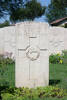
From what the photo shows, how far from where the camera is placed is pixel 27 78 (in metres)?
5.70

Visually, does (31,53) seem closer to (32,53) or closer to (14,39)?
(32,53)

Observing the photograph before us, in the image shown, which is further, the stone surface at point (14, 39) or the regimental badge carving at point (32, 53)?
the stone surface at point (14, 39)

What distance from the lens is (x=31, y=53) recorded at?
568 cm

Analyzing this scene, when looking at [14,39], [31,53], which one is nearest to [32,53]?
[31,53]

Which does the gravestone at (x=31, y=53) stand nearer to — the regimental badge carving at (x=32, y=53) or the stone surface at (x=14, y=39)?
the regimental badge carving at (x=32, y=53)

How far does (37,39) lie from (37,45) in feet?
0.51

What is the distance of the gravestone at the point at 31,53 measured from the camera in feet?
18.6

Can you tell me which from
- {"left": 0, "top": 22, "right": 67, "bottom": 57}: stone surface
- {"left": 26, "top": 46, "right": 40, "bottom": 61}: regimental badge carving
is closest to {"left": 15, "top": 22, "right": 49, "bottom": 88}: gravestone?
{"left": 26, "top": 46, "right": 40, "bottom": 61}: regimental badge carving

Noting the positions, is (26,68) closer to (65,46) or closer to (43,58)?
(43,58)

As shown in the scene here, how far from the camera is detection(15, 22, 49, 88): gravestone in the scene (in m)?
5.67

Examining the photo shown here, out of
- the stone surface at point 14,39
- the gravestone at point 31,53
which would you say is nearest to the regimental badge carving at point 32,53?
the gravestone at point 31,53

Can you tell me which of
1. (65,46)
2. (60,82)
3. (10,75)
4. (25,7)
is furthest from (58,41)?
(25,7)

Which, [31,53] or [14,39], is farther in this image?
[14,39]

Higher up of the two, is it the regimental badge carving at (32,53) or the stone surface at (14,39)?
the stone surface at (14,39)
